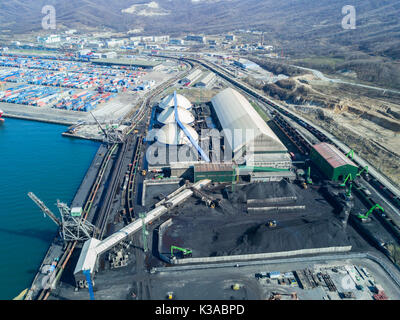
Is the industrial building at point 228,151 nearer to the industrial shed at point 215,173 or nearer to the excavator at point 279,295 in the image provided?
the industrial shed at point 215,173

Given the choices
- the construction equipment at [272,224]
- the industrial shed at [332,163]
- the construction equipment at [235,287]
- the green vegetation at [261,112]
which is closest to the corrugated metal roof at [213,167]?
the construction equipment at [272,224]

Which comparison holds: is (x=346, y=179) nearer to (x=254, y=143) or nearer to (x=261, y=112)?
(x=254, y=143)

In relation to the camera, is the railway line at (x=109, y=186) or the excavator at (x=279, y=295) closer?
the excavator at (x=279, y=295)

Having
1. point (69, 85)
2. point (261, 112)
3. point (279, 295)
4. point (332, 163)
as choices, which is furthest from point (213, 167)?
point (69, 85)

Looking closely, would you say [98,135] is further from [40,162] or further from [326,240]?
[326,240]

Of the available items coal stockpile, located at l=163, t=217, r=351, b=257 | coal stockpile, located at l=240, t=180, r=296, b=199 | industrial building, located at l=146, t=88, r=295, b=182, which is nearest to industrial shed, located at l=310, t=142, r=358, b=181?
industrial building, located at l=146, t=88, r=295, b=182

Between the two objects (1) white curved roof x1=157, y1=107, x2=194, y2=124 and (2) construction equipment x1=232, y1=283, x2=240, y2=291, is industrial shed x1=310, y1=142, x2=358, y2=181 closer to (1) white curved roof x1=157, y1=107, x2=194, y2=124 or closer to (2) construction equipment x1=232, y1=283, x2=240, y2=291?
(2) construction equipment x1=232, y1=283, x2=240, y2=291
